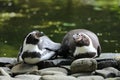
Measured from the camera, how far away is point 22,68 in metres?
6.60

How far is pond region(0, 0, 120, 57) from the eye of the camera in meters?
9.86

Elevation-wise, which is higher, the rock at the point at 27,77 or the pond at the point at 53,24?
the rock at the point at 27,77

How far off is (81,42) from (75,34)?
337 millimetres

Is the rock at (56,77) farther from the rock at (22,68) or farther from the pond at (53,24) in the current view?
the pond at (53,24)

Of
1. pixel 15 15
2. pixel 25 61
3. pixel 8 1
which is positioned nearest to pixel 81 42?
pixel 25 61

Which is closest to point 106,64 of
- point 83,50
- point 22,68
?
point 83,50

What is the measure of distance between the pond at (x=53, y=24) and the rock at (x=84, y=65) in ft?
7.45

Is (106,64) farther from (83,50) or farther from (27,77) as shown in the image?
(27,77)

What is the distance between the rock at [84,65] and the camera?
630 centimetres

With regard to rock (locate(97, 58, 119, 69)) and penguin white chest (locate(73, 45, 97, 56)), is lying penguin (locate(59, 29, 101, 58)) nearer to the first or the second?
penguin white chest (locate(73, 45, 97, 56))

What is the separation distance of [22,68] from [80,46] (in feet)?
2.87

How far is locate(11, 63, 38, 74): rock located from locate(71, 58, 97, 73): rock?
1.84 ft

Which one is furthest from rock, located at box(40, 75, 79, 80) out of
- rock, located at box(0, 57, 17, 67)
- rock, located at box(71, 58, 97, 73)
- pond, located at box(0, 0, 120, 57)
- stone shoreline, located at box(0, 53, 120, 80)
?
pond, located at box(0, 0, 120, 57)

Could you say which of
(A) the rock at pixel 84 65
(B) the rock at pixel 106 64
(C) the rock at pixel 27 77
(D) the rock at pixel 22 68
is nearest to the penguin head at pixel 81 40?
(B) the rock at pixel 106 64
